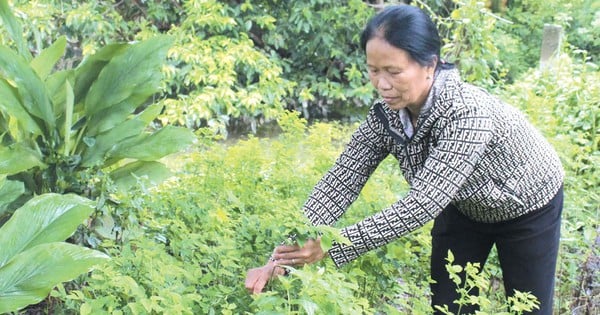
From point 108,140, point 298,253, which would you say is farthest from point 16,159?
point 298,253

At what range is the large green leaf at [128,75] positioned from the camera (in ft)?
10.5

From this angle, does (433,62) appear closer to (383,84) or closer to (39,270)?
(383,84)

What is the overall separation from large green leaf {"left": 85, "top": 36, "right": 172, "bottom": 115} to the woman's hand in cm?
137

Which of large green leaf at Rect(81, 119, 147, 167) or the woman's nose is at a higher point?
the woman's nose

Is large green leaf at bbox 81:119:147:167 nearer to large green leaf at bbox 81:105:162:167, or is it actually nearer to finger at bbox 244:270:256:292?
large green leaf at bbox 81:105:162:167

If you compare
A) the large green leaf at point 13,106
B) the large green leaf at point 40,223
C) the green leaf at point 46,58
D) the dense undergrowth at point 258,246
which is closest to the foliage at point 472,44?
the dense undergrowth at point 258,246

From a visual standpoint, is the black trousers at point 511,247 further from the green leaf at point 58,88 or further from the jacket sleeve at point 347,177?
the green leaf at point 58,88

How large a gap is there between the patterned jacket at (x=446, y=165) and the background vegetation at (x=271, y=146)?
195mm

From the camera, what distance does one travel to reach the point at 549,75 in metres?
6.14

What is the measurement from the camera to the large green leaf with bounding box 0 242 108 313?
6.20 feet

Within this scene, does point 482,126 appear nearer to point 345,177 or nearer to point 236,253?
point 345,177

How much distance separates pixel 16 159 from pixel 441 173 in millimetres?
1705

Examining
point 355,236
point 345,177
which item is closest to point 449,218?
point 345,177

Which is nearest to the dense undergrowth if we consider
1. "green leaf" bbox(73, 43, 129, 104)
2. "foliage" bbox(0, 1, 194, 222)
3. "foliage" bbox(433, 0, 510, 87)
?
"foliage" bbox(0, 1, 194, 222)
